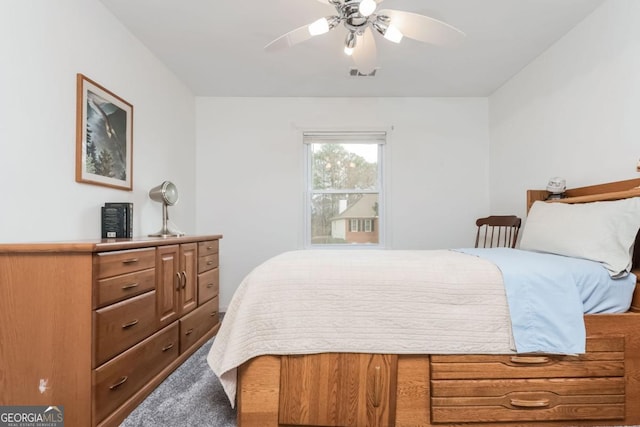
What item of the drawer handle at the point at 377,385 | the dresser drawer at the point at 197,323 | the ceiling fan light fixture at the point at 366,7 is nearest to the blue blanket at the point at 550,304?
the drawer handle at the point at 377,385

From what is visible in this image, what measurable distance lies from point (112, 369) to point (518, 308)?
1813mm

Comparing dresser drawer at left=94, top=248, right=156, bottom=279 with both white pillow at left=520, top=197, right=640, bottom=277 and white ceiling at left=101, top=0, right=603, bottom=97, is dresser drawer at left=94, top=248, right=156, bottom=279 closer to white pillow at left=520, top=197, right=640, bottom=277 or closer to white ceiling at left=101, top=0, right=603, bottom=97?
white ceiling at left=101, top=0, right=603, bottom=97

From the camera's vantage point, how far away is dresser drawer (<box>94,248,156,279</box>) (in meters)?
1.47

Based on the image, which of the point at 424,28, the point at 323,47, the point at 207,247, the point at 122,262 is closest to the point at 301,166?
the point at 323,47

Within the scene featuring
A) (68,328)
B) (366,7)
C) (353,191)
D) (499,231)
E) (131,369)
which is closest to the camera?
(68,328)

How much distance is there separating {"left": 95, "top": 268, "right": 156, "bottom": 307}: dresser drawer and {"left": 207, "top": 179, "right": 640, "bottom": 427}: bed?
56cm

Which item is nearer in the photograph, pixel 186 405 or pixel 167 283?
pixel 186 405

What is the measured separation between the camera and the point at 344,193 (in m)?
3.87

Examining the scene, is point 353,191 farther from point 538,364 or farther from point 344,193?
point 538,364

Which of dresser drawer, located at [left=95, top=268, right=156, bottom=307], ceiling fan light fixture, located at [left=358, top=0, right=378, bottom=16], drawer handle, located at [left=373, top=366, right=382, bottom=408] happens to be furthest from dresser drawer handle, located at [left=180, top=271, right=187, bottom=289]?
ceiling fan light fixture, located at [left=358, top=0, right=378, bottom=16]

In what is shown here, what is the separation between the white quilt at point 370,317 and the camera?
4.82 ft

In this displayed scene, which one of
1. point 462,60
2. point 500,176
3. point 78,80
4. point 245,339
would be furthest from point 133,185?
point 500,176

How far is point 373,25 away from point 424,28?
27 cm

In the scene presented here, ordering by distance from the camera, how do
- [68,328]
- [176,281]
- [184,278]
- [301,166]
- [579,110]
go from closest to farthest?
[68,328], [176,281], [184,278], [579,110], [301,166]
